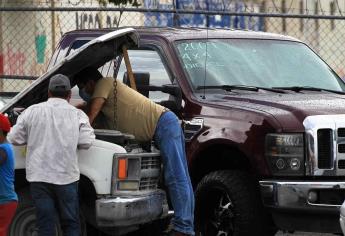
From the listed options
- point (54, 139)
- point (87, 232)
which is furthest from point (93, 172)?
point (87, 232)

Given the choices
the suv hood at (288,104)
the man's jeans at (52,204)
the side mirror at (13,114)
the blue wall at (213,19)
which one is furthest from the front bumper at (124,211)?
the blue wall at (213,19)

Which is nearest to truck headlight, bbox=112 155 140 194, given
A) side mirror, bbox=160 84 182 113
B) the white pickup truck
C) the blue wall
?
the white pickup truck

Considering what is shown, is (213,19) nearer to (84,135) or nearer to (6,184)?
(84,135)

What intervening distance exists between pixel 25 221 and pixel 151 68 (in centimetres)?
240

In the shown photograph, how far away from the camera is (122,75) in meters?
9.66

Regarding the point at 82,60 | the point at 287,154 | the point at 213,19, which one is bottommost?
the point at 287,154

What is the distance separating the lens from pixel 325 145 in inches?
329

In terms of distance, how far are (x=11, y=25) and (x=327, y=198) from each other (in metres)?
11.2

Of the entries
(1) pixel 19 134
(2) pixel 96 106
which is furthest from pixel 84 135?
(2) pixel 96 106

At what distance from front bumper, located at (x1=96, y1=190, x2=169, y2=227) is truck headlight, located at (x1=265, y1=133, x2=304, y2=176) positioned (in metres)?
1.16

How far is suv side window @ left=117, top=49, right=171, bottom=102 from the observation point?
9375 mm

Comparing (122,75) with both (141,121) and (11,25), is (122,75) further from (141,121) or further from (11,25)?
(11,25)

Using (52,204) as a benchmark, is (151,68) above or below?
above

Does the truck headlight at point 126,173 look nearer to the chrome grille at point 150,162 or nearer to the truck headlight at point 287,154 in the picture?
the chrome grille at point 150,162
